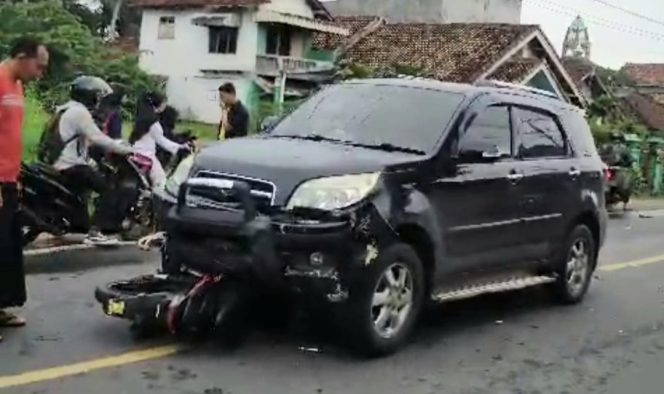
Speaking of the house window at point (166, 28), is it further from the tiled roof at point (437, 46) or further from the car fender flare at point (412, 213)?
the car fender flare at point (412, 213)

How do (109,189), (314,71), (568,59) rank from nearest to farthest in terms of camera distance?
1. (109,189)
2. (314,71)
3. (568,59)

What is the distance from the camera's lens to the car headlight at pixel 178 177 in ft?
21.7

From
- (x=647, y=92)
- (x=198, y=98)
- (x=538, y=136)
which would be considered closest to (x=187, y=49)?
(x=198, y=98)

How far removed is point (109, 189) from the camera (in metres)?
10.2

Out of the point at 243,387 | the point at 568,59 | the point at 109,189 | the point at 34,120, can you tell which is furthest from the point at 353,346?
the point at 568,59

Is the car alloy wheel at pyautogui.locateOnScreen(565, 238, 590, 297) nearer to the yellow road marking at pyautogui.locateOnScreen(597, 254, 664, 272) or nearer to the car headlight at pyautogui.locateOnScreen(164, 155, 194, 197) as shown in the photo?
the yellow road marking at pyautogui.locateOnScreen(597, 254, 664, 272)

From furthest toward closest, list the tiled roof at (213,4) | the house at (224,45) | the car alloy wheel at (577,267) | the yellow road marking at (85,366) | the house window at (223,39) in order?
the house window at (223,39) → the house at (224,45) → the tiled roof at (213,4) → the car alloy wheel at (577,267) → the yellow road marking at (85,366)

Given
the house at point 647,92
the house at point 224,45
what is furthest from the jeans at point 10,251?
the house at point 647,92

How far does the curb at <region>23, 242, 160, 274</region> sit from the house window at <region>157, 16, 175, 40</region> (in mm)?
37937

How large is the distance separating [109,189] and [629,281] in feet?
17.1

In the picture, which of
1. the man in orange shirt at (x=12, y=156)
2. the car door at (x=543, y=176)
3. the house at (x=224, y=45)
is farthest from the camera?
the house at (x=224, y=45)

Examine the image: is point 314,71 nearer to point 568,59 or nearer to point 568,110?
point 568,59

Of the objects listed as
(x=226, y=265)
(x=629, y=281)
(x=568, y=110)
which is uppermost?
(x=568, y=110)

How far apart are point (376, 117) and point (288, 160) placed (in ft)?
3.89
